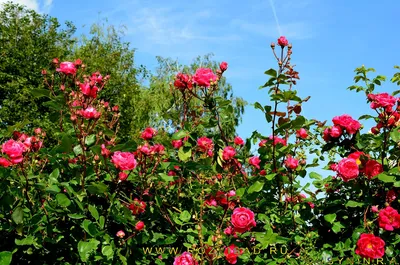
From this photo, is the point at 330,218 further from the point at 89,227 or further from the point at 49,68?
the point at 49,68

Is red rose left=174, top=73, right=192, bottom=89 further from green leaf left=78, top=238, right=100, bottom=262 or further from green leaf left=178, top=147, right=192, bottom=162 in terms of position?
green leaf left=78, top=238, right=100, bottom=262

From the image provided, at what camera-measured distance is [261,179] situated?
2686 mm

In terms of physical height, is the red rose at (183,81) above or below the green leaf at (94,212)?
above

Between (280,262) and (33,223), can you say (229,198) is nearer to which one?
(280,262)

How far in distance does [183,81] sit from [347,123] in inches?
35.1

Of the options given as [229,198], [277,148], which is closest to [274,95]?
[277,148]

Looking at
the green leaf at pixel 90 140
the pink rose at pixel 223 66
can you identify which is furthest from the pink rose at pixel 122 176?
the pink rose at pixel 223 66

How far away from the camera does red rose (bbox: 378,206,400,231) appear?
2.48 metres

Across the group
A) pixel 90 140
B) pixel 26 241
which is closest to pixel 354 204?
pixel 90 140

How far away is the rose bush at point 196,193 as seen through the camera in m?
2.33

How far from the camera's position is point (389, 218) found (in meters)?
2.49

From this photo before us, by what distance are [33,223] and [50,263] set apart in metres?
0.30

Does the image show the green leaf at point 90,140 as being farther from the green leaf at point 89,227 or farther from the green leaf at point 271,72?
the green leaf at point 271,72

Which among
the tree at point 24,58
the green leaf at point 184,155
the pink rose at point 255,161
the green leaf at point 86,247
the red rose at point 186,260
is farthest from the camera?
the tree at point 24,58
